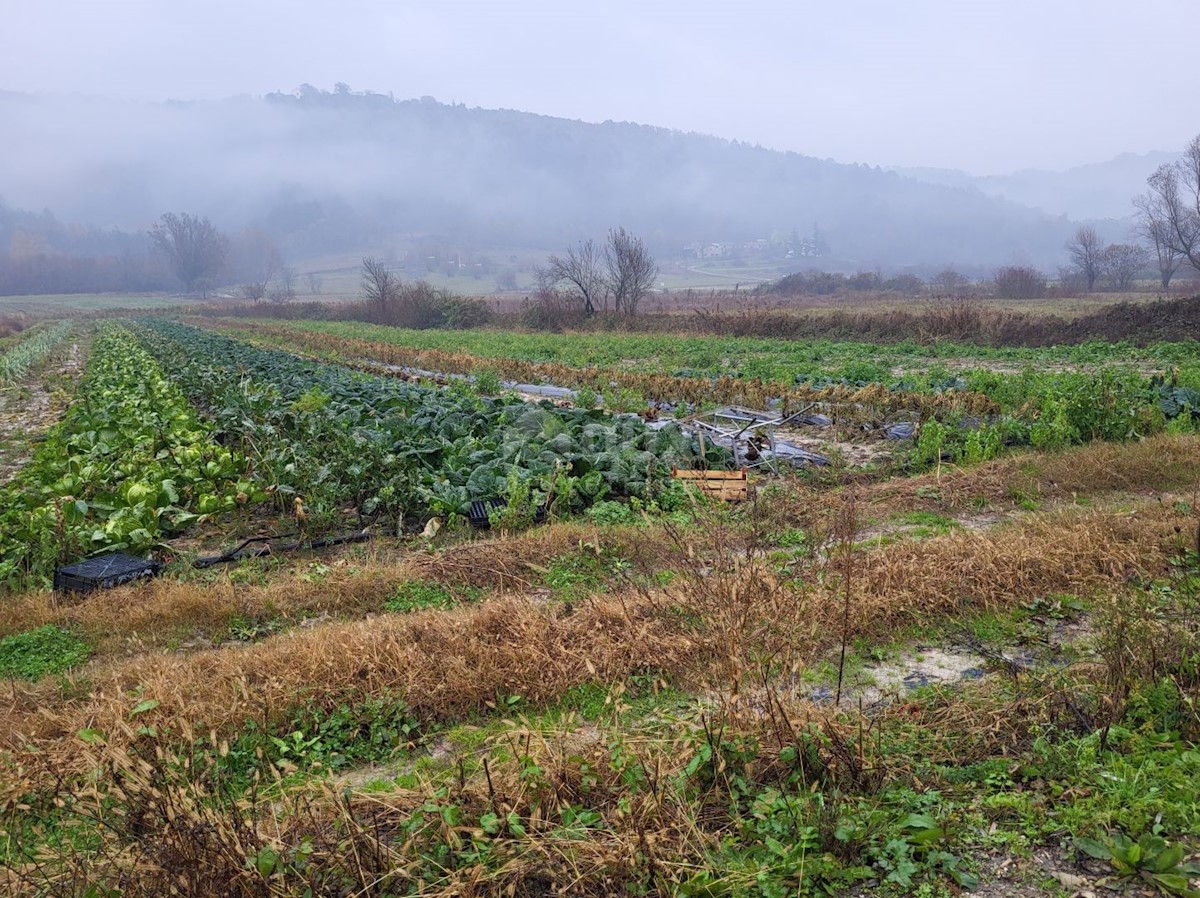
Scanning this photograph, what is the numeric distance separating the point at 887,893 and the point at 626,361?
72.1 feet

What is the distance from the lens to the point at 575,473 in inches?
341

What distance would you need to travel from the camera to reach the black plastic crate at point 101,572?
6234mm

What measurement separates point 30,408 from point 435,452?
13337 millimetres

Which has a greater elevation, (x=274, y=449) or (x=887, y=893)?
(x=274, y=449)

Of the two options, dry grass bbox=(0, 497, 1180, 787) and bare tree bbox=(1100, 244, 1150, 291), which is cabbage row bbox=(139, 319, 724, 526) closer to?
dry grass bbox=(0, 497, 1180, 787)

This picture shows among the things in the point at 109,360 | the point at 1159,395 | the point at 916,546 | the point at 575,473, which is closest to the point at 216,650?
the point at 575,473

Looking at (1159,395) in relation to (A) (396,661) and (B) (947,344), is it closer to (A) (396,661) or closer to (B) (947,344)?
(A) (396,661)

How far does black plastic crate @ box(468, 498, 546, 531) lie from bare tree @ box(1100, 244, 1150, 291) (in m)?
80.0

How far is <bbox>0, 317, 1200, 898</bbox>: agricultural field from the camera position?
8.98ft

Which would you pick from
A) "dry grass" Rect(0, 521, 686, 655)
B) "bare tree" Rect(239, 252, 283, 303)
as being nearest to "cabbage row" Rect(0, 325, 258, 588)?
"dry grass" Rect(0, 521, 686, 655)

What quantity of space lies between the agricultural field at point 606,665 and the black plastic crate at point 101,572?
0.53ft

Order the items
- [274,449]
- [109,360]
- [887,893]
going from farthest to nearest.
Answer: [109,360], [274,449], [887,893]

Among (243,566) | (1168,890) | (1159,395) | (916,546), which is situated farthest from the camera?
(1159,395)

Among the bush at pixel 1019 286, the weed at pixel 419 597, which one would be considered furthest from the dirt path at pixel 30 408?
the bush at pixel 1019 286
